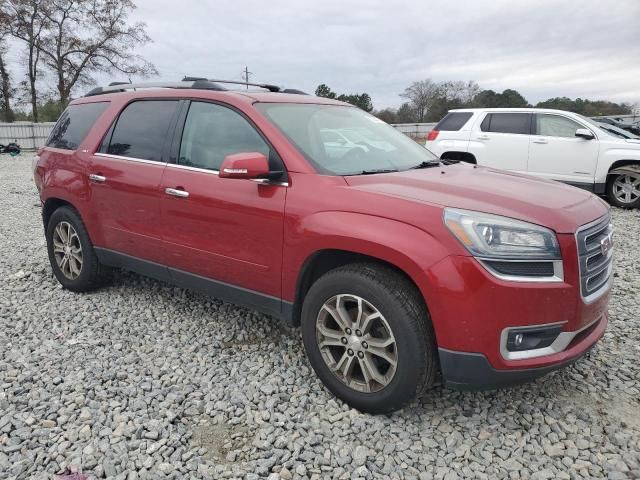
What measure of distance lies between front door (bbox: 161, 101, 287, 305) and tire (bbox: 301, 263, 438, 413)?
16.9 inches

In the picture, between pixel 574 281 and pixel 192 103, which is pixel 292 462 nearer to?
pixel 574 281

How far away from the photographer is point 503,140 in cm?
965

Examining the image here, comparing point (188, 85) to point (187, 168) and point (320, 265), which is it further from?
point (320, 265)

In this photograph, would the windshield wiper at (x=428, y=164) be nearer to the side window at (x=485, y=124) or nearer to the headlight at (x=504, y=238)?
the headlight at (x=504, y=238)

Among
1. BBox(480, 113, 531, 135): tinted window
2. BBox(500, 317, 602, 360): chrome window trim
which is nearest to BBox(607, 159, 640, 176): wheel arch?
BBox(480, 113, 531, 135): tinted window

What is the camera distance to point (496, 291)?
2.37 meters

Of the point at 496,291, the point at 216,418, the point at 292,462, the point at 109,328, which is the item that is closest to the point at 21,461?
the point at 216,418

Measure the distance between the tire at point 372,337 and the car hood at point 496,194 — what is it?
1.53 feet

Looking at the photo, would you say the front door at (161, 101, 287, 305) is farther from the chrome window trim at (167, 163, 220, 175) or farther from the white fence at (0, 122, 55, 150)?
the white fence at (0, 122, 55, 150)

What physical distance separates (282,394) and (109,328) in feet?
5.66

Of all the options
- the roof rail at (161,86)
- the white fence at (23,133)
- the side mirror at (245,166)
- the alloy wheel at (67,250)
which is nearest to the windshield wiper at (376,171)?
the side mirror at (245,166)

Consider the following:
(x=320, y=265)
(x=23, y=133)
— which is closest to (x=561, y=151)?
(x=320, y=265)

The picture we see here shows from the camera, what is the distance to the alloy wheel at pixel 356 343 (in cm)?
269

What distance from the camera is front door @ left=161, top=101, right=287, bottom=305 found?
10.3 feet
